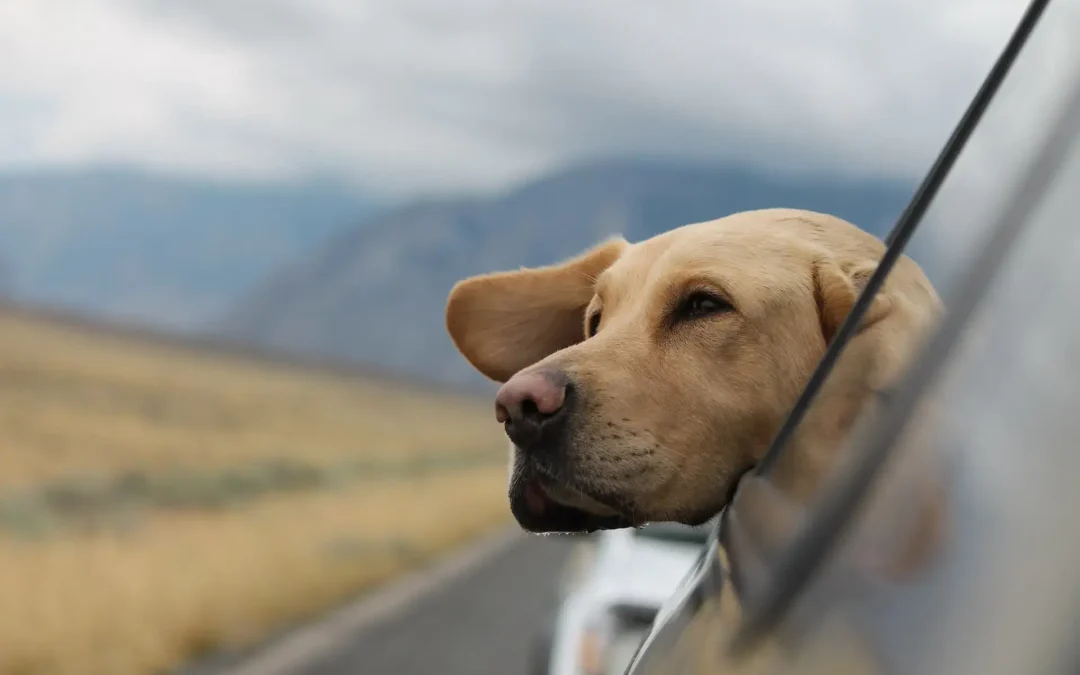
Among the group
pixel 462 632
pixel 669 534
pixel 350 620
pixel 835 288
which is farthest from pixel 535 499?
pixel 350 620

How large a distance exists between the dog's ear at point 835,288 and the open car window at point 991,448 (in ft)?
1.34

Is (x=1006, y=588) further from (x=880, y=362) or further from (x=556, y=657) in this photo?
(x=556, y=657)

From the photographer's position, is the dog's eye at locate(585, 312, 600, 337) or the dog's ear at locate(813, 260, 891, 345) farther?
the dog's eye at locate(585, 312, 600, 337)

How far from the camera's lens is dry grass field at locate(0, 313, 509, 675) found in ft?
30.7

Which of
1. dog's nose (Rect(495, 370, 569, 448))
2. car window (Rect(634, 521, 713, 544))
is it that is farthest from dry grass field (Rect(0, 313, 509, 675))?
dog's nose (Rect(495, 370, 569, 448))

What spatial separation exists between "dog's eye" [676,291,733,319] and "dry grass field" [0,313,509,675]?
411cm

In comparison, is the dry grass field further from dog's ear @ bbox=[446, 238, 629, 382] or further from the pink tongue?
the pink tongue

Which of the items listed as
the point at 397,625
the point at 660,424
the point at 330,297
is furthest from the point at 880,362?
the point at 330,297

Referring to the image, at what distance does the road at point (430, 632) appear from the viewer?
364 inches

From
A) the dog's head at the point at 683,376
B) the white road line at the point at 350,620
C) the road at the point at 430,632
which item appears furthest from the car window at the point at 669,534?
the dog's head at the point at 683,376

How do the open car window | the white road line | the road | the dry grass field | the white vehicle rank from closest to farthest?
1. the open car window
2. the white vehicle
3. the white road line
4. the road
5. the dry grass field

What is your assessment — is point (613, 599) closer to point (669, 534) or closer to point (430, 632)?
point (669, 534)

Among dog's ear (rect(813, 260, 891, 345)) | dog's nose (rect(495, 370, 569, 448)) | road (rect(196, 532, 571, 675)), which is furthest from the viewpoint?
road (rect(196, 532, 571, 675))

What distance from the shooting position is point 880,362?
3.20ft
